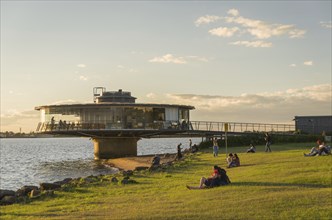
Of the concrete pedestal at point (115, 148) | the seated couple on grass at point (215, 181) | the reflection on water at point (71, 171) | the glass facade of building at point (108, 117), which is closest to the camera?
the seated couple on grass at point (215, 181)

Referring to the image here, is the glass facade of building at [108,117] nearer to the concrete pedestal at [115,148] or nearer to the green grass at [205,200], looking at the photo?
the concrete pedestal at [115,148]

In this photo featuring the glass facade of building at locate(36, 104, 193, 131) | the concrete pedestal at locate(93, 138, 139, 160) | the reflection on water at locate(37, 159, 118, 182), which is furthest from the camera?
the concrete pedestal at locate(93, 138, 139, 160)

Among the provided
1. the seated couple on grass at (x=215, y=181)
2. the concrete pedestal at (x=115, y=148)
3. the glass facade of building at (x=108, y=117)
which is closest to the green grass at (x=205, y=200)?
the seated couple on grass at (x=215, y=181)

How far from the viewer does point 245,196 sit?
17672 mm

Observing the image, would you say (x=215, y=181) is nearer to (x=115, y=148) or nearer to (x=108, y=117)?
(x=108, y=117)

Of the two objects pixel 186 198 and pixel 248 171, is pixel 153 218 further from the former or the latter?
pixel 248 171

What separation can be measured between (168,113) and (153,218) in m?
51.1

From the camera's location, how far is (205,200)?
1742 cm

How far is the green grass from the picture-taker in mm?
15125

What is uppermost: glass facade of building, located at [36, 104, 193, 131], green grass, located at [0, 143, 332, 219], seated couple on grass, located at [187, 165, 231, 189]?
glass facade of building, located at [36, 104, 193, 131]

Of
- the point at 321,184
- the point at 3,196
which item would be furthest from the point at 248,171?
the point at 3,196

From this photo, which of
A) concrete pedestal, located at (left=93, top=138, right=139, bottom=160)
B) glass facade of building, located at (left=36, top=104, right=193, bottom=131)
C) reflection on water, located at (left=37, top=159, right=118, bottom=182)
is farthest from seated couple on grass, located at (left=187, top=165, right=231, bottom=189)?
concrete pedestal, located at (left=93, top=138, right=139, bottom=160)

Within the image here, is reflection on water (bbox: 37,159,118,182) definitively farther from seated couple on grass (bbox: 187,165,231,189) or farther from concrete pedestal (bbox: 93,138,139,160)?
seated couple on grass (bbox: 187,165,231,189)

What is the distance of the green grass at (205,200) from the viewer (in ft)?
49.6
